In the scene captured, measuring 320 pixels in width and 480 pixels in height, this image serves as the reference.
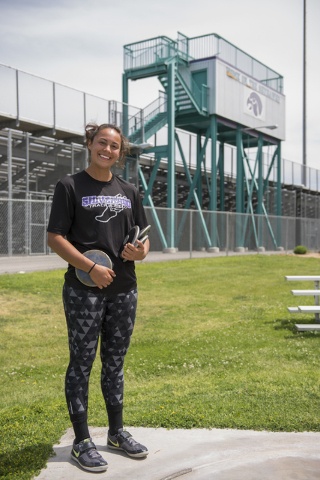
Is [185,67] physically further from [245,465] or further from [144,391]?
[245,465]

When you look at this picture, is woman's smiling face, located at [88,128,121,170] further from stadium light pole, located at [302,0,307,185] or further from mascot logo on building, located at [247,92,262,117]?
stadium light pole, located at [302,0,307,185]

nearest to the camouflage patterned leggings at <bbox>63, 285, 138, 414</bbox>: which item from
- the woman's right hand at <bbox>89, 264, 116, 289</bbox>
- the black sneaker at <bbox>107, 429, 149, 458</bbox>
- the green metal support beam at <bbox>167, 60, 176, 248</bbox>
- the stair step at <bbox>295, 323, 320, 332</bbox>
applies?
the woman's right hand at <bbox>89, 264, 116, 289</bbox>

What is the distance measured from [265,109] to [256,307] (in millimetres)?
25354

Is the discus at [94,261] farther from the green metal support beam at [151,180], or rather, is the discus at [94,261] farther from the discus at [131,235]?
the green metal support beam at [151,180]

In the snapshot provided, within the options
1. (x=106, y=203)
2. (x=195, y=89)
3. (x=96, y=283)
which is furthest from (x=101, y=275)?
(x=195, y=89)

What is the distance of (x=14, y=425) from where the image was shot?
3984 mm

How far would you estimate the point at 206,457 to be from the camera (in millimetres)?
3219

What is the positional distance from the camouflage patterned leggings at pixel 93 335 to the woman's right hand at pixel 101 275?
0.12m

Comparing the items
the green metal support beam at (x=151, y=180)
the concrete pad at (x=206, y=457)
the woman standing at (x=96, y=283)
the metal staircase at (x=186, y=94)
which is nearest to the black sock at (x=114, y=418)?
the woman standing at (x=96, y=283)

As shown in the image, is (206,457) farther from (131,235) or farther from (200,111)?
(200,111)

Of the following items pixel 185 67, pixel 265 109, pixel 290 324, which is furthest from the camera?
pixel 265 109

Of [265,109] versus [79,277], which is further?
[265,109]

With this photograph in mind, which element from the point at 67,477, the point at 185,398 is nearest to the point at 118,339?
the point at 67,477

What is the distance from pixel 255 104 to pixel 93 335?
30.3 metres
